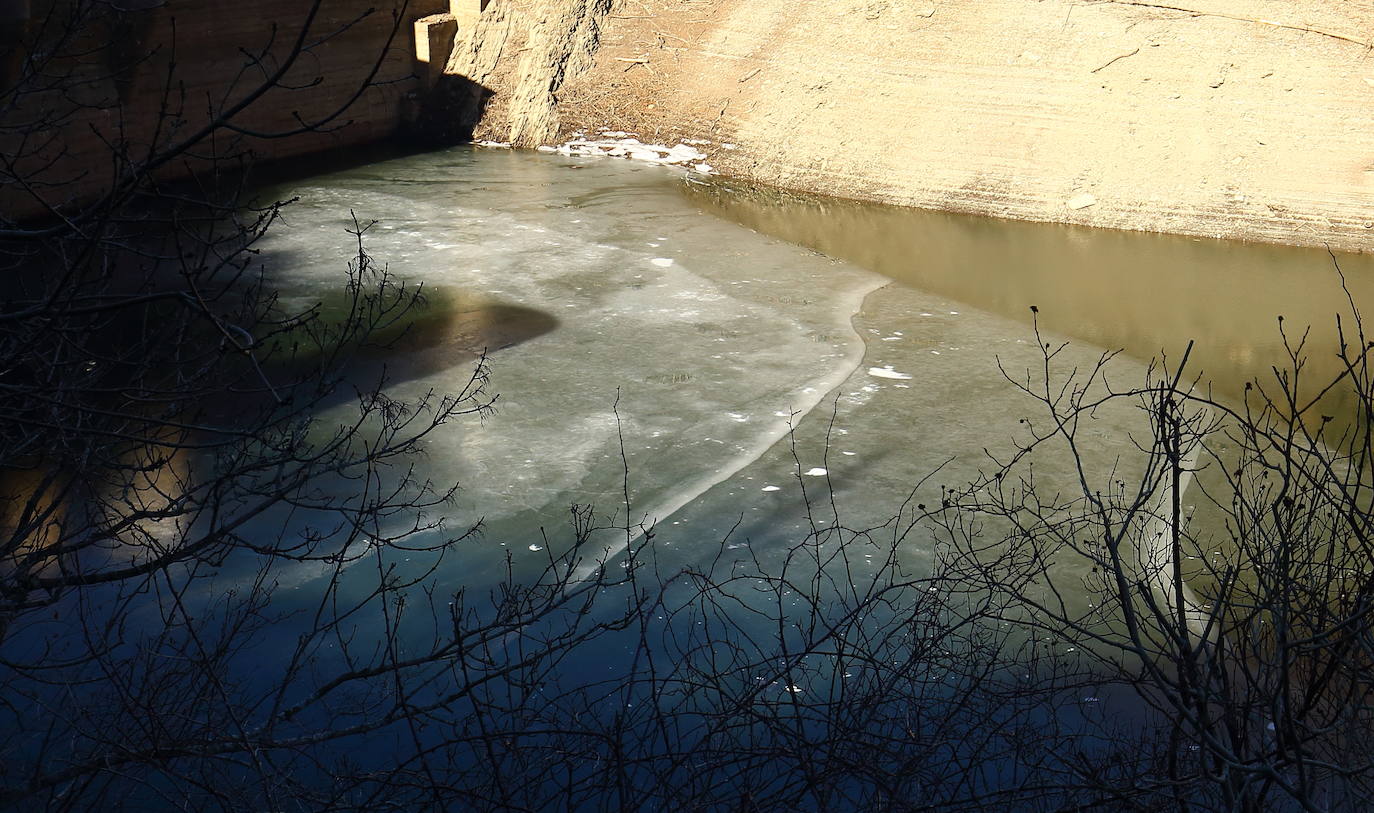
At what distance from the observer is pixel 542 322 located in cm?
959

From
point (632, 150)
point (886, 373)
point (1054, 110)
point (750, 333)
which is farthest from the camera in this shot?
point (632, 150)

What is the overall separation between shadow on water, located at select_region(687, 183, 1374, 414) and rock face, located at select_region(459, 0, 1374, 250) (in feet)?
Result: 1.71

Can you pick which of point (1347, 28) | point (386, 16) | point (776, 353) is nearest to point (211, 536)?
point (776, 353)

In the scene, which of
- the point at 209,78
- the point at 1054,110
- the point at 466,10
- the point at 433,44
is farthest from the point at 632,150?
the point at 209,78

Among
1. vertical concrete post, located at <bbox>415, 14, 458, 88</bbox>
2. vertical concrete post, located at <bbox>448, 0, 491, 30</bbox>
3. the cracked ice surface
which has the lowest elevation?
the cracked ice surface

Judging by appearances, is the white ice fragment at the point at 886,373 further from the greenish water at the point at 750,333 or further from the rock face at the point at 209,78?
the rock face at the point at 209,78

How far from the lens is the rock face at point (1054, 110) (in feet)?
42.5

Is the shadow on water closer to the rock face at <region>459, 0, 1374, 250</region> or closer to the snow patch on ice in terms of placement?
the rock face at <region>459, 0, 1374, 250</region>

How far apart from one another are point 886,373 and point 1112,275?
384cm

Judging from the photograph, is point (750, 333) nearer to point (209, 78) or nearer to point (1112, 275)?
point (1112, 275)

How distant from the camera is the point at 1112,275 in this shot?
11.4 m

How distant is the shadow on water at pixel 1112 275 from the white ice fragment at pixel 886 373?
6.05 feet

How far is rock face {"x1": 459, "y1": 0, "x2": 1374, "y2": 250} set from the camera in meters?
13.0

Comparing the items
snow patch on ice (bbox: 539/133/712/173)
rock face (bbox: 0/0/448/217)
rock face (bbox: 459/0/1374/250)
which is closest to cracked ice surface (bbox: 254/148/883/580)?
snow patch on ice (bbox: 539/133/712/173)
